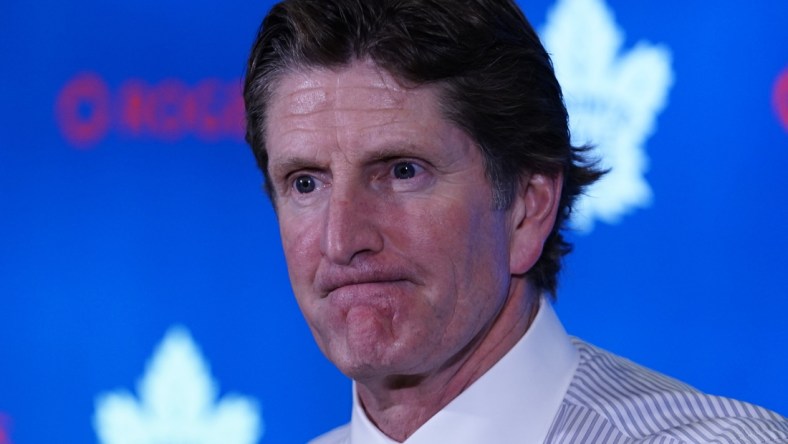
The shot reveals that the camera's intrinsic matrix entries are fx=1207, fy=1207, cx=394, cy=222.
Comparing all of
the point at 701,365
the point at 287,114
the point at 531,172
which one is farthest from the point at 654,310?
the point at 287,114

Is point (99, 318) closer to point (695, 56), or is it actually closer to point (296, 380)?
point (296, 380)

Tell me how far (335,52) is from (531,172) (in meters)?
0.36

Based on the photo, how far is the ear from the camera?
1809mm

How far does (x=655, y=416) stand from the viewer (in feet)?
5.71

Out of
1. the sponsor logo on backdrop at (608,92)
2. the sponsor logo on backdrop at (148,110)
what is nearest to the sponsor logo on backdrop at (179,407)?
the sponsor logo on backdrop at (148,110)

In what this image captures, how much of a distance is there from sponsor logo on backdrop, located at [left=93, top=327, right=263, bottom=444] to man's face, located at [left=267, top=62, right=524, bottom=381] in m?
1.03

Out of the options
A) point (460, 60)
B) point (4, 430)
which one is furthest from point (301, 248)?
point (4, 430)

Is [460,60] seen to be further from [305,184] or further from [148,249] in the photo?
[148,249]

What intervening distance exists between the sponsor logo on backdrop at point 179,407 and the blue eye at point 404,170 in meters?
1.15

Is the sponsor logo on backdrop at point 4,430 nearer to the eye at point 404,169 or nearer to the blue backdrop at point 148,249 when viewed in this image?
the blue backdrop at point 148,249

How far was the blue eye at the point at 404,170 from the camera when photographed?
1.70 m

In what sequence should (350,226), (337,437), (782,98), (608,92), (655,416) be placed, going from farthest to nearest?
(608,92) < (782,98) < (337,437) < (655,416) < (350,226)

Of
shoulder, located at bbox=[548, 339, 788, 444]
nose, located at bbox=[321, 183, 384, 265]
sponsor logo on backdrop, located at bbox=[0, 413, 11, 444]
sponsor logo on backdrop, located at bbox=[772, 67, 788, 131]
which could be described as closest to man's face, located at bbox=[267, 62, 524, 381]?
nose, located at bbox=[321, 183, 384, 265]

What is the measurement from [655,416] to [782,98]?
85cm
